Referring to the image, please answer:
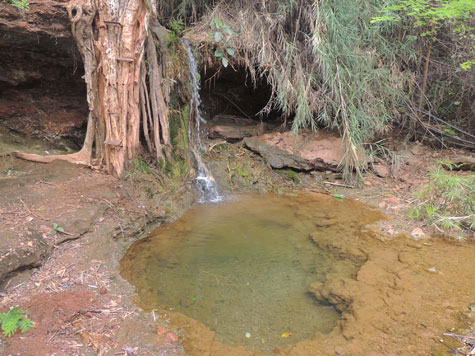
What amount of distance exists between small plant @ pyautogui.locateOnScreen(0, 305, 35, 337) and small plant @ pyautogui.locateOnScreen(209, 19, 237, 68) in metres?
4.37

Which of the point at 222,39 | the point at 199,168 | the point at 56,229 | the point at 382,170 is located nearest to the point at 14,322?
the point at 56,229

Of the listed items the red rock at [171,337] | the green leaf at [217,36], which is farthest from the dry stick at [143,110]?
the red rock at [171,337]

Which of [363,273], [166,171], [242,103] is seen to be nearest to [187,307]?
[363,273]

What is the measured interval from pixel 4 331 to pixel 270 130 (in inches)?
215

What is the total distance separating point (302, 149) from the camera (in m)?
6.12

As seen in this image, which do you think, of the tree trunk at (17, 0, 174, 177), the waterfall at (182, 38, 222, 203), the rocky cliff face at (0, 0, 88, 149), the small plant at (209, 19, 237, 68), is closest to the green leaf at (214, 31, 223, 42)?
the small plant at (209, 19, 237, 68)

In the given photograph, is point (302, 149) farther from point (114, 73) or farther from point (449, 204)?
point (114, 73)

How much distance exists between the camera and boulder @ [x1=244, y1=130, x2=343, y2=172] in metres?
5.97

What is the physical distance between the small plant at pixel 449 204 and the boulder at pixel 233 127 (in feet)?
10.7

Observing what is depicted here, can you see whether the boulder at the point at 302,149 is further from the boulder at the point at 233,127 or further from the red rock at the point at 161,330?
the red rock at the point at 161,330

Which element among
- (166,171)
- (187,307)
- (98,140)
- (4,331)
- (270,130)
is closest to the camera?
(4,331)

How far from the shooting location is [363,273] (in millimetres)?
3285

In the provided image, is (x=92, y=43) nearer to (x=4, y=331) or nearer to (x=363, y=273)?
(x=4, y=331)

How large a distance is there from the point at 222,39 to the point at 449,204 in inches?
161
